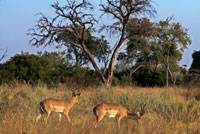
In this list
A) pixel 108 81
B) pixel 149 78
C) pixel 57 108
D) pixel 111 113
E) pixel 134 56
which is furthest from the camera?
pixel 134 56

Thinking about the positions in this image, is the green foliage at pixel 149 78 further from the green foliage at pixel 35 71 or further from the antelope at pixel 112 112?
the antelope at pixel 112 112

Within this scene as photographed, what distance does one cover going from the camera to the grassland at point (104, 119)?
6730 mm

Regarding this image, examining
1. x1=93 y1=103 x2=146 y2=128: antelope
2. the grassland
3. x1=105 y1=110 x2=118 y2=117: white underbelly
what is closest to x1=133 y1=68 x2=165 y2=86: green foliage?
the grassland

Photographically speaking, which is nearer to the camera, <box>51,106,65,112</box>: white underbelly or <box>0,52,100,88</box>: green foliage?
<box>51,106,65,112</box>: white underbelly

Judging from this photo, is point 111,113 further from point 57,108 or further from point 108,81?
point 108,81

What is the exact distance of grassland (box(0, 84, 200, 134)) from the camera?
22.1 feet

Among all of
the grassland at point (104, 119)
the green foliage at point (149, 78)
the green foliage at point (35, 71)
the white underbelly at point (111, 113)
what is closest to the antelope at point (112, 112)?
the white underbelly at point (111, 113)

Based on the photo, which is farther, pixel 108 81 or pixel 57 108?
pixel 108 81

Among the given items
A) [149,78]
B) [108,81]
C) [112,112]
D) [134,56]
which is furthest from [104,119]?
[134,56]

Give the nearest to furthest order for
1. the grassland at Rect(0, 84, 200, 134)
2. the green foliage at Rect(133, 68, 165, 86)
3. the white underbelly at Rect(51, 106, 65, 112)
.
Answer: the grassland at Rect(0, 84, 200, 134)
the white underbelly at Rect(51, 106, 65, 112)
the green foliage at Rect(133, 68, 165, 86)

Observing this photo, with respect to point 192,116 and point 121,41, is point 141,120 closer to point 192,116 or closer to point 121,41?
point 192,116

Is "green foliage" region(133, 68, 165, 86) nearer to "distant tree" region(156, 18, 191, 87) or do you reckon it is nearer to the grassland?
"distant tree" region(156, 18, 191, 87)

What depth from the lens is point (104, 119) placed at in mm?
10039

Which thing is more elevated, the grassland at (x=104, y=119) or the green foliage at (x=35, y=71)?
the green foliage at (x=35, y=71)
